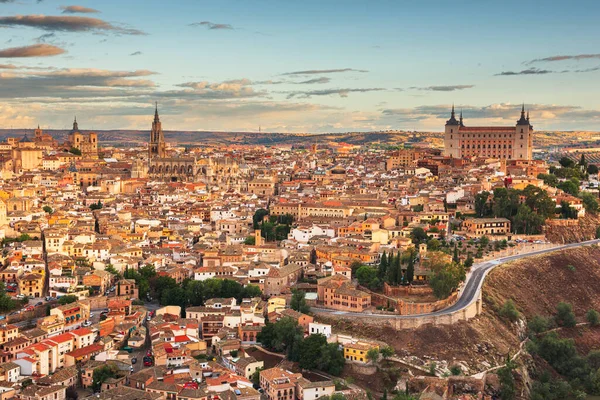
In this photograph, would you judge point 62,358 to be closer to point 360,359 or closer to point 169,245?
point 360,359

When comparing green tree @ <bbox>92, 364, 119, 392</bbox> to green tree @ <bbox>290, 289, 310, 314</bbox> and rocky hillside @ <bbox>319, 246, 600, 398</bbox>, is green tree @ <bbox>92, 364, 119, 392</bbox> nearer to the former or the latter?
green tree @ <bbox>290, 289, 310, 314</bbox>

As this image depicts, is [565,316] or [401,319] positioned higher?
[401,319]

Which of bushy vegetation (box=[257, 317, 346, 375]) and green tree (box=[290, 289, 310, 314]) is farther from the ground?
green tree (box=[290, 289, 310, 314])

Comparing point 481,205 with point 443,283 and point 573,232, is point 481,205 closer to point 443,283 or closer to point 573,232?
point 573,232

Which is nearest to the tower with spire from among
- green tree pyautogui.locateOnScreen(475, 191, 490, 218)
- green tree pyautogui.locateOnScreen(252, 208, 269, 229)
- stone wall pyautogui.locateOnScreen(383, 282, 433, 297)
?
green tree pyautogui.locateOnScreen(252, 208, 269, 229)

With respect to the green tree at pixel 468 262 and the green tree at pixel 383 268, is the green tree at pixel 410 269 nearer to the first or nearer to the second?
the green tree at pixel 383 268

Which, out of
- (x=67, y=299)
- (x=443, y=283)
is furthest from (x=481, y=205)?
(x=67, y=299)
